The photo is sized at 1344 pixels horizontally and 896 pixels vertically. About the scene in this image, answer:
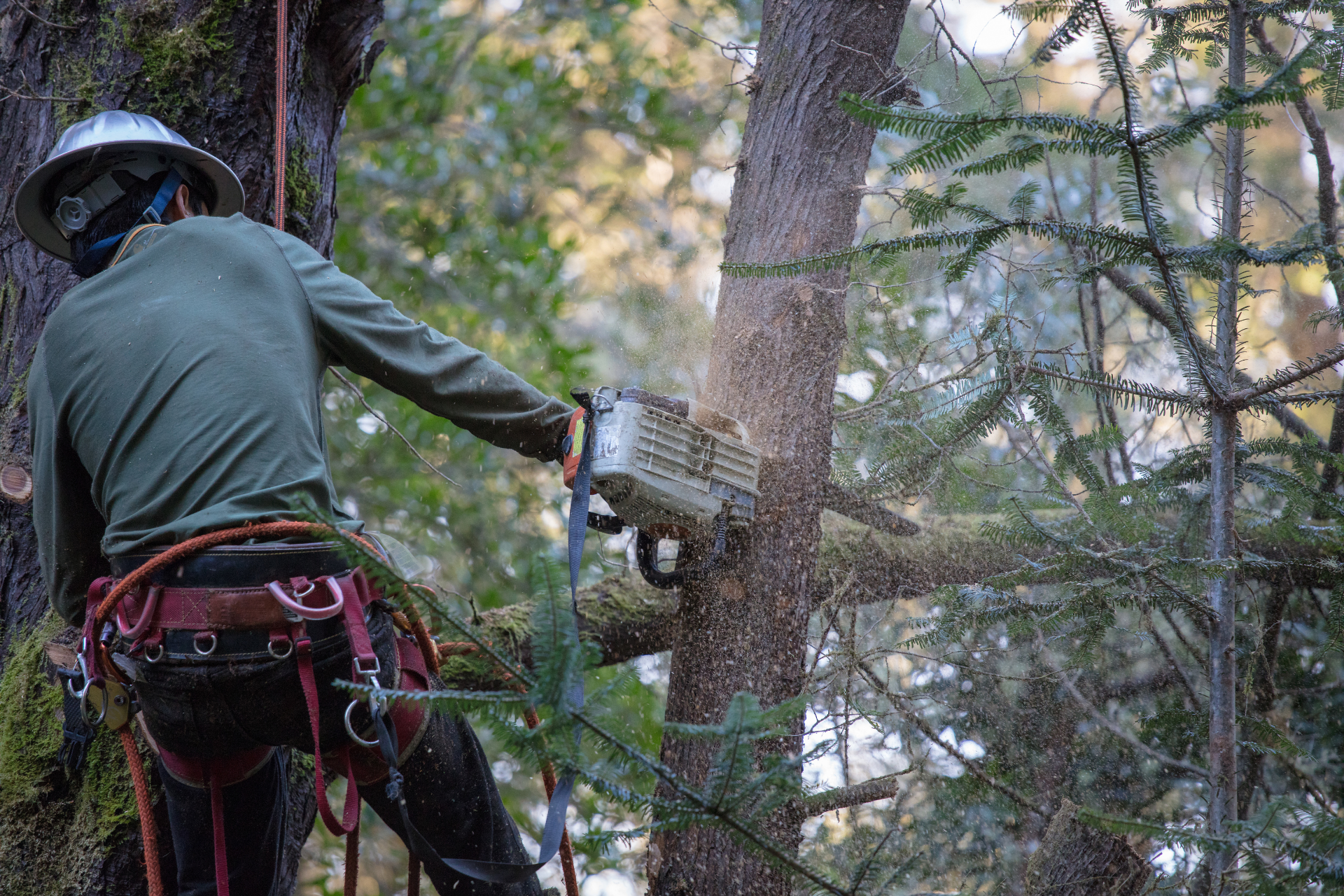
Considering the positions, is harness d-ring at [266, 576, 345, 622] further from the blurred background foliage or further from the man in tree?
the blurred background foliage

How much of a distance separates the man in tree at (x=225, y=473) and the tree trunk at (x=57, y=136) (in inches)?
21.9

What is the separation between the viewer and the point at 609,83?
7820 millimetres

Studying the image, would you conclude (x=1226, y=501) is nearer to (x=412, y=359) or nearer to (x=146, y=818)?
(x=412, y=359)

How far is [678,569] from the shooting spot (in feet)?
9.18

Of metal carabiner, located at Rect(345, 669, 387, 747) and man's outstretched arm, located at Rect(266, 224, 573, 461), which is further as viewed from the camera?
man's outstretched arm, located at Rect(266, 224, 573, 461)

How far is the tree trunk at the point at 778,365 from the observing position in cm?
271

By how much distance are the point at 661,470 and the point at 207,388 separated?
3.58 ft

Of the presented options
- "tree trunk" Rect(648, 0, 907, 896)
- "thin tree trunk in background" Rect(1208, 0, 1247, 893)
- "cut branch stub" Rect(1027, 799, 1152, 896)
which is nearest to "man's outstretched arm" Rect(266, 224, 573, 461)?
"tree trunk" Rect(648, 0, 907, 896)

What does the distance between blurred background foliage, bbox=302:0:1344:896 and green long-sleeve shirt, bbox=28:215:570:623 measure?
140 cm

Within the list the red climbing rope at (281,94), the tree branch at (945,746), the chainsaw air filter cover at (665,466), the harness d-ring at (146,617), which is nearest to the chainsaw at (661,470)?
the chainsaw air filter cover at (665,466)

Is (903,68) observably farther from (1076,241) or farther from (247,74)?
(247,74)

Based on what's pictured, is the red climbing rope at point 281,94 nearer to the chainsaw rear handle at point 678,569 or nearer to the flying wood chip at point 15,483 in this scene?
the flying wood chip at point 15,483

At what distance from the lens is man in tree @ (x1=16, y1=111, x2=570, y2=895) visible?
2004mm

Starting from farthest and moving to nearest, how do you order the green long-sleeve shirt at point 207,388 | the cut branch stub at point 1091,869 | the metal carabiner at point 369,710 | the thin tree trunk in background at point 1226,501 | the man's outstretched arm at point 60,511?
the cut branch stub at point 1091,869
the thin tree trunk in background at point 1226,501
the man's outstretched arm at point 60,511
the green long-sleeve shirt at point 207,388
the metal carabiner at point 369,710
